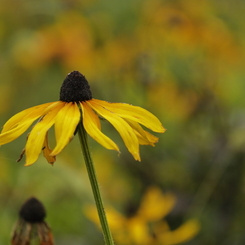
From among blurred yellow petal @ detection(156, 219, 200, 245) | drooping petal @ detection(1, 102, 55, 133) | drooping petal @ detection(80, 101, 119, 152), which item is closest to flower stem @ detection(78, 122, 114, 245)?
drooping petal @ detection(80, 101, 119, 152)

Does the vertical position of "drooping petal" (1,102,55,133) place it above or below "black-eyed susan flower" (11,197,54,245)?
above

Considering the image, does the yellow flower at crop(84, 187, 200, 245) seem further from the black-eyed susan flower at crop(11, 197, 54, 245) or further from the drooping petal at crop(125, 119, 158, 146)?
the drooping petal at crop(125, 119, 158, 146)

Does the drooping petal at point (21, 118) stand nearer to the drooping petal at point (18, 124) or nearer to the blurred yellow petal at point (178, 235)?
the drooping petal at point (18, 124)

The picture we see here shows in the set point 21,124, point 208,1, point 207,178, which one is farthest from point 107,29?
point 21,124

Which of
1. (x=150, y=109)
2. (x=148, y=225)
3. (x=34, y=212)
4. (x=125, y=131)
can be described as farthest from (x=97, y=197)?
(x=150, y=109)

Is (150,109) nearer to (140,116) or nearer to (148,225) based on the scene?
(148,225)

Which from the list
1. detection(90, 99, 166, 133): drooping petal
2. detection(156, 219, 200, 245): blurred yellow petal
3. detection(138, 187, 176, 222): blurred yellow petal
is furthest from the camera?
detection(138, 187, 176, 222): blurred yellow petal
